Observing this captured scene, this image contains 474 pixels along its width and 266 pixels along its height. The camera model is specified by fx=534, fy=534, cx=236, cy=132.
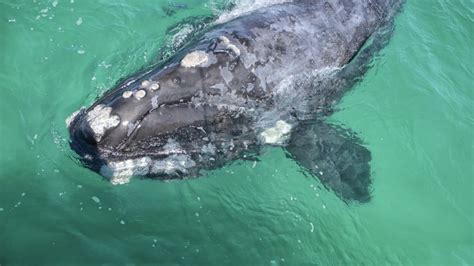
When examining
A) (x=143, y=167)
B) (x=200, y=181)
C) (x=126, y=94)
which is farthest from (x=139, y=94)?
(x=200, y=181)

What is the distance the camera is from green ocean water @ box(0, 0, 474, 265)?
7.35m

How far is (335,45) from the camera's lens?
9.42 metres

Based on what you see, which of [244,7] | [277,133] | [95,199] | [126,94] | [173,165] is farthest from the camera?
[244,7]

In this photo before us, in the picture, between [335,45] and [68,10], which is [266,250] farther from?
[68,10]

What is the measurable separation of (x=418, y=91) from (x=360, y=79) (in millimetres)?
1751

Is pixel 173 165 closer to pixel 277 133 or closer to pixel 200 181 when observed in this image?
pixel 200 181

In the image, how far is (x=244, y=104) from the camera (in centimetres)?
811

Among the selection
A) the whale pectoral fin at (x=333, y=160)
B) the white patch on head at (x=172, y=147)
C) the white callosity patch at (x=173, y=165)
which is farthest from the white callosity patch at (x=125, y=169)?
the whale pectoral fin at (x=333, y=160)

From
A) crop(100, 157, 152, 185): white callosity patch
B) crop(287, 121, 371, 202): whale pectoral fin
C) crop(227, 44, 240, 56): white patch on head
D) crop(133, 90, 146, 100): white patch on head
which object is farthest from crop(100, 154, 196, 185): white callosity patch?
crop(287, 121, 371, 202): whale pectoral fin

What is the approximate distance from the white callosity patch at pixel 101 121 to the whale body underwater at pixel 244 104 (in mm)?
13

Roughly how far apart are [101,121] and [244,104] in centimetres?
222

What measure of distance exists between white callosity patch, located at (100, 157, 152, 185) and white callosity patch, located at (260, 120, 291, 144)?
2.06 m

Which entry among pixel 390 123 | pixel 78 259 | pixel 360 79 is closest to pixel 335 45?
pixel 360 79

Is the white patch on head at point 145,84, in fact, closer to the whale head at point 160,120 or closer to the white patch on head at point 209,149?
the whale head at point 160,120
